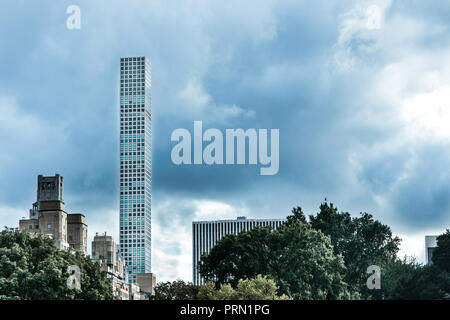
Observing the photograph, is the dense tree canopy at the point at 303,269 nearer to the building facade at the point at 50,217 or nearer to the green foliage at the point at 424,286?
the green foliage at the point at 424,286

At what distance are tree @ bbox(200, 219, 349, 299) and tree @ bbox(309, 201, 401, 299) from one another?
12209 mm

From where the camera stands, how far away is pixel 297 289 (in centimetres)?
7581

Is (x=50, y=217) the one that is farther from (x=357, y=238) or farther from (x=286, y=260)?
(x=286, y=260)

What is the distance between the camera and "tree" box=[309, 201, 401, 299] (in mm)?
93312

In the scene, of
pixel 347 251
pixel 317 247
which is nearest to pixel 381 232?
pixel 347 251

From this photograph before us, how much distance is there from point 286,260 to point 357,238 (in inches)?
729

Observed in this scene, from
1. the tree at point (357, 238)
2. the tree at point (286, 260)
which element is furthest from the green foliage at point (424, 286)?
the tree at point (357, 238)

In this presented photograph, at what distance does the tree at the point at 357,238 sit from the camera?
93.3 m

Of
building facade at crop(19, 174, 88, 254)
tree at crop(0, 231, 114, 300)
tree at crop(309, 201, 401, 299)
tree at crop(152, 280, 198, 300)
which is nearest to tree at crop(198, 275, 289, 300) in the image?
tree at crop(0, 231, 114, 300)

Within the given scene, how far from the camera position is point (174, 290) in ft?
443

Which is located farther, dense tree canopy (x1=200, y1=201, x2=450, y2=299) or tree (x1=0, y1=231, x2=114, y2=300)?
dense tree canopy (x1=200, y1=201, x2=450, y2=299)

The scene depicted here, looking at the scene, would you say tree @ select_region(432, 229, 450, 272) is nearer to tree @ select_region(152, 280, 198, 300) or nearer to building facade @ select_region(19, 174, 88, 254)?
tree @ select_region(152, 280, 198, 300)
